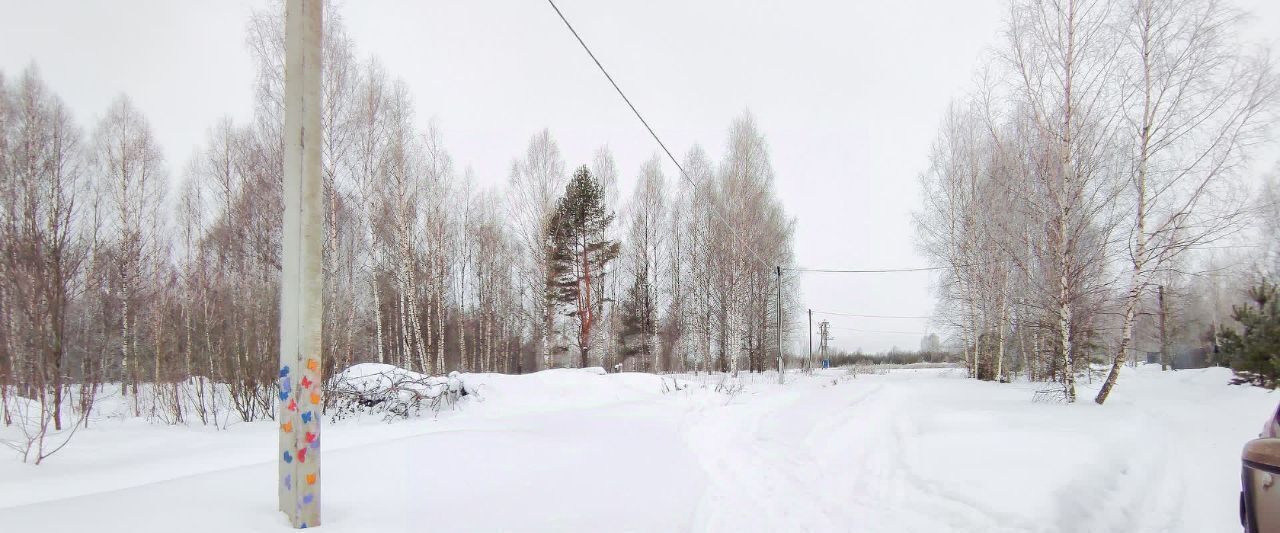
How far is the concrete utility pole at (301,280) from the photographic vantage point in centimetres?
Result: 288

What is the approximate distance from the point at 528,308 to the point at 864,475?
25.4m

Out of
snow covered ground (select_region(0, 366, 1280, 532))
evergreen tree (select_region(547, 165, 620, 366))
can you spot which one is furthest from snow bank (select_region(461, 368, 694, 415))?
evergreen tree (select_region(547, 165, 620, 366))

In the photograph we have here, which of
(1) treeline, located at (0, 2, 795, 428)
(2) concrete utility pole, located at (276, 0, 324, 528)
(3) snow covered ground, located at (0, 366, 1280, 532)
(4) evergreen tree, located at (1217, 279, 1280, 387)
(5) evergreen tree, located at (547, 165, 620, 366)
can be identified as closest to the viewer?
(2) concrete utility pole, located at (276, 0, 324, 528)

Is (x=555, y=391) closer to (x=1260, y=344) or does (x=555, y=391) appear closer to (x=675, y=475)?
(x=675, y=475)

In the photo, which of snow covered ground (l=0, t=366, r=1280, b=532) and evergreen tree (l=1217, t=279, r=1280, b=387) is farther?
evergreen tree (l=1217, t=279, r=1280, b=387)

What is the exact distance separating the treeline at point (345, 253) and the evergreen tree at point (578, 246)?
9 centimetres

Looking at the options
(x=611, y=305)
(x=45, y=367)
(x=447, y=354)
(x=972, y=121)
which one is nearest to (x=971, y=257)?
(x=972, y=121)

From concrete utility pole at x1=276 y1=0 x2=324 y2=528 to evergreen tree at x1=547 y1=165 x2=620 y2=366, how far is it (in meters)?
20.7

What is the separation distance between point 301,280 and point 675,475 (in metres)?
3.54

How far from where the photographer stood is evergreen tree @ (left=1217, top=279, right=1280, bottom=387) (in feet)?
37.6

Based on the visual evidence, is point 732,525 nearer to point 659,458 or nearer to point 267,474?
point 659,458

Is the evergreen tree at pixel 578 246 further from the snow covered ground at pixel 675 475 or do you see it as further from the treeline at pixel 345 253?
the snow covered ground at pixel 675 475

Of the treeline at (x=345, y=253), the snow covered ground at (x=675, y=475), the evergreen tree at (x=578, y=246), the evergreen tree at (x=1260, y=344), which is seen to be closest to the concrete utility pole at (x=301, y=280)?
the snow covered ground at (x=675, y=475)

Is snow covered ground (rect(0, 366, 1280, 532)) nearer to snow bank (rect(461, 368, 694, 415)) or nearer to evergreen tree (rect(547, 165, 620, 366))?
snow bank (rect(461, 368, 694, 415))
